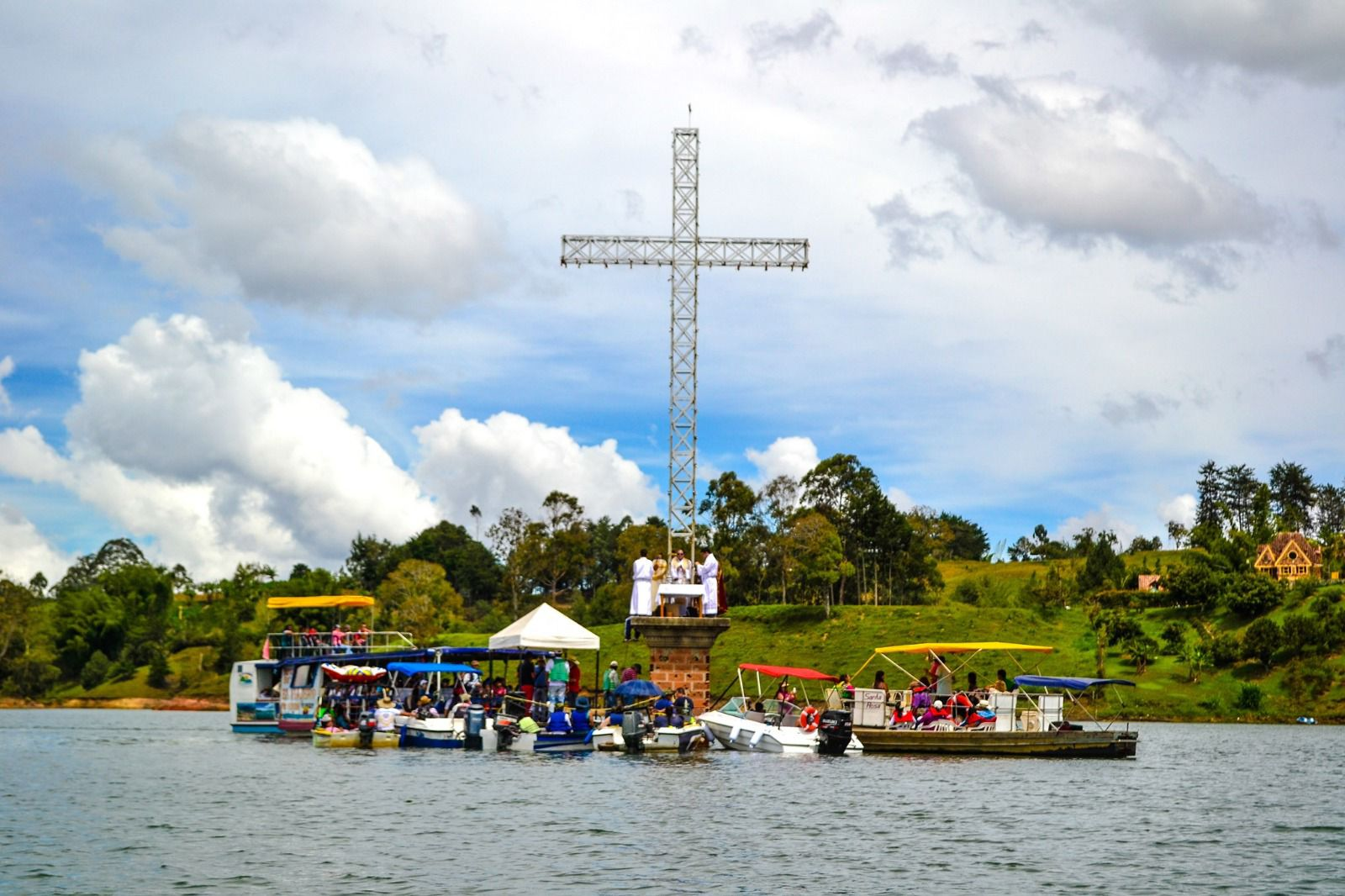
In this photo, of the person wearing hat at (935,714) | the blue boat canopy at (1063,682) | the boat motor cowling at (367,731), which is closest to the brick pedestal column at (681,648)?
the person wearing hat at (935,714)

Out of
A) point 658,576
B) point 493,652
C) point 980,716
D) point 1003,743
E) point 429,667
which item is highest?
point 658,576

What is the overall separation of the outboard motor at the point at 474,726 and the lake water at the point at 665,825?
3.83 feet

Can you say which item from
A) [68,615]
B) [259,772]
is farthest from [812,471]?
[259,772]

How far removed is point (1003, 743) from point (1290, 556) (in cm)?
8867

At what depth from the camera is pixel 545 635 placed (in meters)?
52.3

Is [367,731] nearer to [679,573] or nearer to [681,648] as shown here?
[681,648]

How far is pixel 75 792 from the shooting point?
3966cm

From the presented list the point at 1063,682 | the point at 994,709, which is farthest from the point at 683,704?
the point at 1063,682

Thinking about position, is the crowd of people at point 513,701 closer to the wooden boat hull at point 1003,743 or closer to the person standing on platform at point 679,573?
the person standing on platform at point 679,573

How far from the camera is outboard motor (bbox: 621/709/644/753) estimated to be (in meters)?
46.4

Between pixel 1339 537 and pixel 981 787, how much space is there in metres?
76.2

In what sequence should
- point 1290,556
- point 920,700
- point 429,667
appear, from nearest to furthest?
point 920,700 → point 429,667 → point 1290,556

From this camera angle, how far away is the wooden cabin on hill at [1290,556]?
121 m

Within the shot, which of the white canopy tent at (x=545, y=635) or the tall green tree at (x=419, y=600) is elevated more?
the tall green tree at (x=419, y=600)
